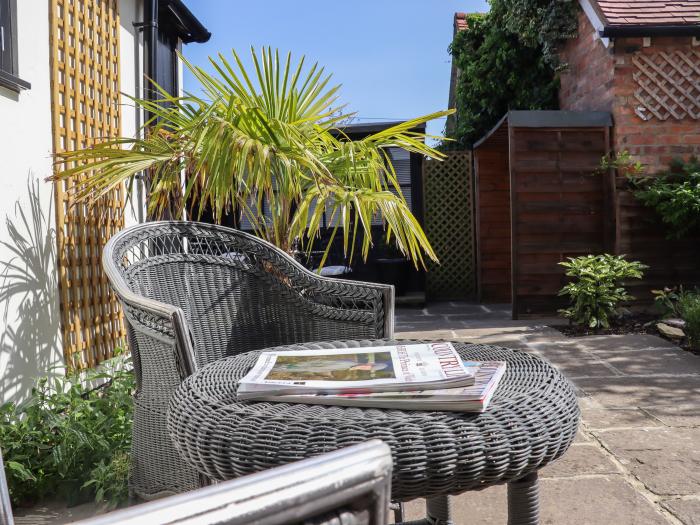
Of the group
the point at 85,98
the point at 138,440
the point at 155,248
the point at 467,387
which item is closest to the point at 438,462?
the point at 467,387

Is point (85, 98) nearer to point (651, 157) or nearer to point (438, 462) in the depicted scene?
point (438, 462)

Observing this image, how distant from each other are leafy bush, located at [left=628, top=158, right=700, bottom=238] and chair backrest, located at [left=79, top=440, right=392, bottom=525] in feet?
19.5

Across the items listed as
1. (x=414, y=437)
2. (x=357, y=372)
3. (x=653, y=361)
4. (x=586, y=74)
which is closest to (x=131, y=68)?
(x=357, y=372)

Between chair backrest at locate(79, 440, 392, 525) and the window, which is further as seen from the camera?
the window

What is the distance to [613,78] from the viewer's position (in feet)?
19.8

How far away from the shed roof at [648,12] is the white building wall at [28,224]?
16.8ft

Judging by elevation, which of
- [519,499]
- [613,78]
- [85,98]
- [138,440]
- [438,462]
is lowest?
[138,440]

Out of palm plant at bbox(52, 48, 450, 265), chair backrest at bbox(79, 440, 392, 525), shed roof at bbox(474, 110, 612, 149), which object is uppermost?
shed roof at bbox(474, 110, 612, 149)

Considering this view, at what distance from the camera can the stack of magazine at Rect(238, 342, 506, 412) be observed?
3.34 ft

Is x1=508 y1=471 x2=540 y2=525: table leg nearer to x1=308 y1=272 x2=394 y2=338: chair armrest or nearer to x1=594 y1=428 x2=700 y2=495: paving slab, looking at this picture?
x1=308 y1=272 x2=394 y2=338: chair armrest

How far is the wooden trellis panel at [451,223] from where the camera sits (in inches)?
320

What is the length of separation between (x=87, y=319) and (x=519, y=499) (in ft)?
9.10

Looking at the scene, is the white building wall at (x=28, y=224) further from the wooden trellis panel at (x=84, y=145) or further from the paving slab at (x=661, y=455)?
the paving slab at (x=661, y=455)

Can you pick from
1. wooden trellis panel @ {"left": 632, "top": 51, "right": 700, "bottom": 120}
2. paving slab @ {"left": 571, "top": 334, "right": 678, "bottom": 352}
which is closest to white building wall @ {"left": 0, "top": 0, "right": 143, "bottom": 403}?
paving slab @ {"left": 571, "top": 334, "right": 678, "bottom": 352}
